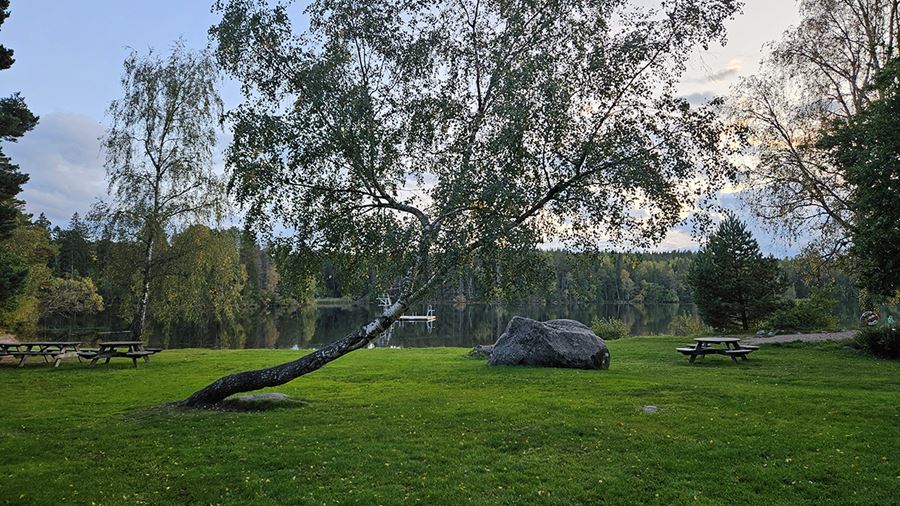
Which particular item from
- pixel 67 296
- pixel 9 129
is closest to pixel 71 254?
pixel 67 296

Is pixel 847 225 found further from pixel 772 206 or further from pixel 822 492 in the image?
pixel 822 492

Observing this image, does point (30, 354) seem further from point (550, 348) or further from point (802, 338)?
point (802, 338)

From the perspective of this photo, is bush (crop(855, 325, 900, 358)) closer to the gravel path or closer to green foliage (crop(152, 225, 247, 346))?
the gravel path

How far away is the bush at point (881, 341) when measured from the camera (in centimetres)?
2180

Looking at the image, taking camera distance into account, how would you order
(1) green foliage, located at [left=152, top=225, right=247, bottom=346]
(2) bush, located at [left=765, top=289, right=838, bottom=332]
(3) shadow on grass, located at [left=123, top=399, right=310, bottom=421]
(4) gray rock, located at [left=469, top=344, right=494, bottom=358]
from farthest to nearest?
(2) bush, located at [left=765, top=289, right=838, bottom=332] → (1) green foliage, located at [left=152, top=225, right=247, bottom=346] → (4) gray rock, located at [left=469, top=344, right=494, bottom=358] → (3) shadow on grass, located at [left=123, top=399, right=310, bottom=421]

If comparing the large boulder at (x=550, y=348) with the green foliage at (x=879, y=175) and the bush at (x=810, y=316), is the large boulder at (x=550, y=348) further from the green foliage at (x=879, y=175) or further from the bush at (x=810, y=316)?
the bush at (x=810, y=316)

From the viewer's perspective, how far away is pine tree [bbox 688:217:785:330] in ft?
119

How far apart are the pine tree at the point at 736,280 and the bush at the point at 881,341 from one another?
13167 millimetres

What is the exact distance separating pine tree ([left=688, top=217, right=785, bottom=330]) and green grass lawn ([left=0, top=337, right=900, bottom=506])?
20.3 m

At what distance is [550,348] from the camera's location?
19.9 m

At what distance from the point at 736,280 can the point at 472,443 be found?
3285 centimetres

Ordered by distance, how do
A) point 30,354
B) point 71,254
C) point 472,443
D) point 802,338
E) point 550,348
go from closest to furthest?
point 472,443, point 550,348, point 30,354, point 802,338, point 71,254

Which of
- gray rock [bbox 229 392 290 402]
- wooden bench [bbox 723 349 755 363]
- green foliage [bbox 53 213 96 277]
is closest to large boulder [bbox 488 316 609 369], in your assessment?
wooden bench [bbox 723 349 755 363]

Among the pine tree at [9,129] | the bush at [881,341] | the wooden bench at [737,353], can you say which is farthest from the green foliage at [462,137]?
the bush at [881,341]
